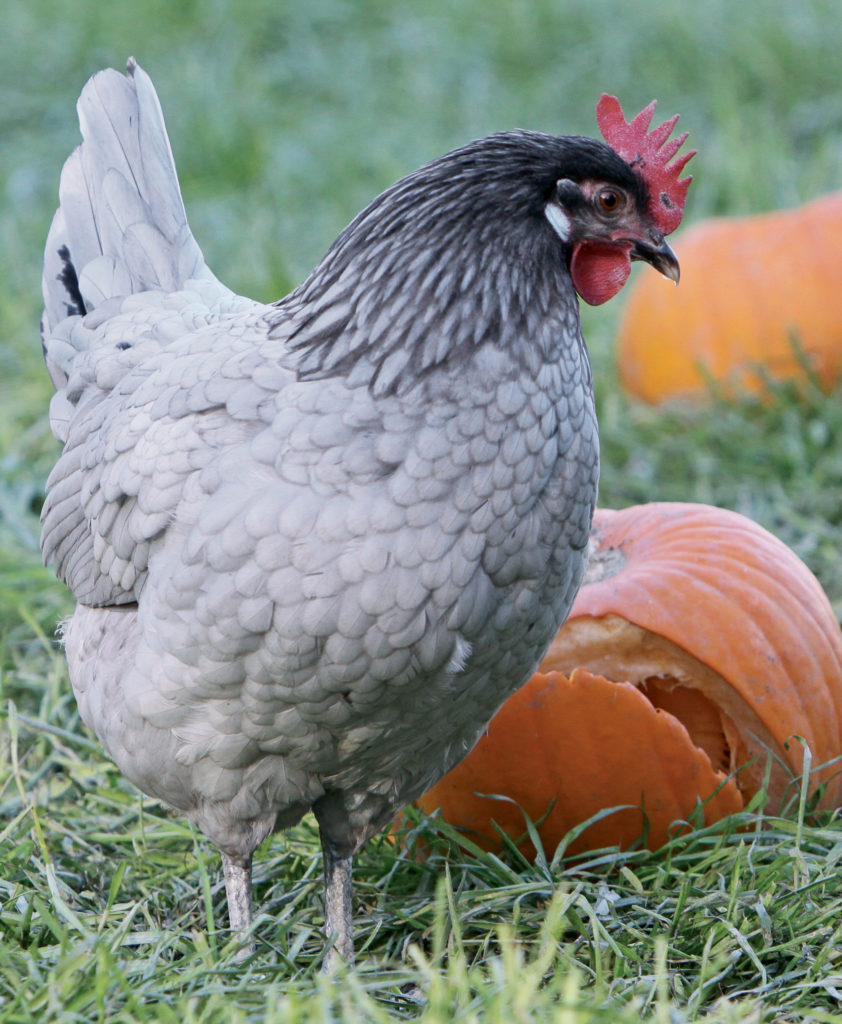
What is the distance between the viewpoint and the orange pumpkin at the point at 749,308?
14.6 ft

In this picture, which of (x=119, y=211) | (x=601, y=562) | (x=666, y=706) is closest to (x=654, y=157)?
(x=601, y=562)

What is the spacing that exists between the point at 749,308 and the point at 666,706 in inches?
85.5

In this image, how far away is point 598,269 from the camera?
2273mm

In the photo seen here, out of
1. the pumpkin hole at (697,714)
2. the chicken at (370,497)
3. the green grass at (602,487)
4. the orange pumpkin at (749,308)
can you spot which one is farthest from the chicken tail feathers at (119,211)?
the orange pumpkin at (749,308)

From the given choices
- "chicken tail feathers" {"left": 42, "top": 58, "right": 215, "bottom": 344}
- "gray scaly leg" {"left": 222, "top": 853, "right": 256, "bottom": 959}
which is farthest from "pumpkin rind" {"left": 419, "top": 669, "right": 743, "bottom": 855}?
"chicken tail feathers" {"left": 42, "top": 58, "right": 215, "bottom": 344}

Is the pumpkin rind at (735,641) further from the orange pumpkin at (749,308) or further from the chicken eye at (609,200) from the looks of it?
the orange pumpkin at (749,308)

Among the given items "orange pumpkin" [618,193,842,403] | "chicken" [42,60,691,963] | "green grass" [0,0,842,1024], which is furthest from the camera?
"orange pumpkin" [618,193,842,403]

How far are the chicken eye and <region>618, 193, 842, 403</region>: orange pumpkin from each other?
241 centimetres

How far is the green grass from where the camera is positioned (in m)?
2.15

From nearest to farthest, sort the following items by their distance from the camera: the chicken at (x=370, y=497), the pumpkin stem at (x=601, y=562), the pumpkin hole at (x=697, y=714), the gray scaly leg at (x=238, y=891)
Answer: the chicken at (x=370, y=497), the gray scaly leg at (x=238, y=891), the pumpkin hole at (x=697, y=714), the pumpkin stem at (x=601, y=562)

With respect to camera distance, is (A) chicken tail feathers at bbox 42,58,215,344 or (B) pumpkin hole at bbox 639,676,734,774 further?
(A) chicken tail feathers at bbox 42,58,215,344

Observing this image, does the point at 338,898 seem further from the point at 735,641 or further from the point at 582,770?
the point at 735,641

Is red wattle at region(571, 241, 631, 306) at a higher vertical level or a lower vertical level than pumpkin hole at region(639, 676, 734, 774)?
higher

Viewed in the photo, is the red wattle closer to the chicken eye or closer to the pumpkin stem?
the chicken eye
